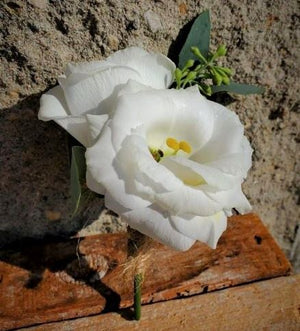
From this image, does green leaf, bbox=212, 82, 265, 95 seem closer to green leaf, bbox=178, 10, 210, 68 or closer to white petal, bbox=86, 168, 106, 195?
green leaf, bbox=178, 10, 210, 68

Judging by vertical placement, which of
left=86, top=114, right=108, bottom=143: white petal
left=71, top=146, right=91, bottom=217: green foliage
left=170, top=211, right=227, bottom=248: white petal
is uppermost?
left=86, top=114, right=108, bottom=143: white petal

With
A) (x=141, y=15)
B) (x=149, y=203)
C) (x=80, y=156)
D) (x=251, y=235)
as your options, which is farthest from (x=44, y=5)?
(x=251, y=235)

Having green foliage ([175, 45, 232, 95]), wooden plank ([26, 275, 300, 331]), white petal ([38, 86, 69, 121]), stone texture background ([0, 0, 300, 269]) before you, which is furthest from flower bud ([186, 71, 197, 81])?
wooden plank ([26, 275, 300, 331])

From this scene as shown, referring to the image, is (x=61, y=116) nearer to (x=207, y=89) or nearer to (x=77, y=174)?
(x=77, y=174)

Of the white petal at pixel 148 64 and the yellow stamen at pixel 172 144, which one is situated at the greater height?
the white petal at pixel 148 64

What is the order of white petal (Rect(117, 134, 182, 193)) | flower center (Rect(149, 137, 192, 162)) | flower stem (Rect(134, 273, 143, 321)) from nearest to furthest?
white petal (Rect(117, 134, 182, 193)) → flower center (Rect(149, 137, 192, 162)) → flower stem (Rect(134, 273, 143, 321))

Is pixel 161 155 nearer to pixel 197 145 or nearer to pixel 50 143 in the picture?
pixel 197 145

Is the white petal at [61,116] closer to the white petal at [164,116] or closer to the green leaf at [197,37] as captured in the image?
the white petal at [164,116]

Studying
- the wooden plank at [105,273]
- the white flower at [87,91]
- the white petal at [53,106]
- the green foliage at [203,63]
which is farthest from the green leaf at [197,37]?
the wooden plank at [105,273]

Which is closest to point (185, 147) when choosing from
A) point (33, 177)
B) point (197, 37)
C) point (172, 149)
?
point (172, 149)
